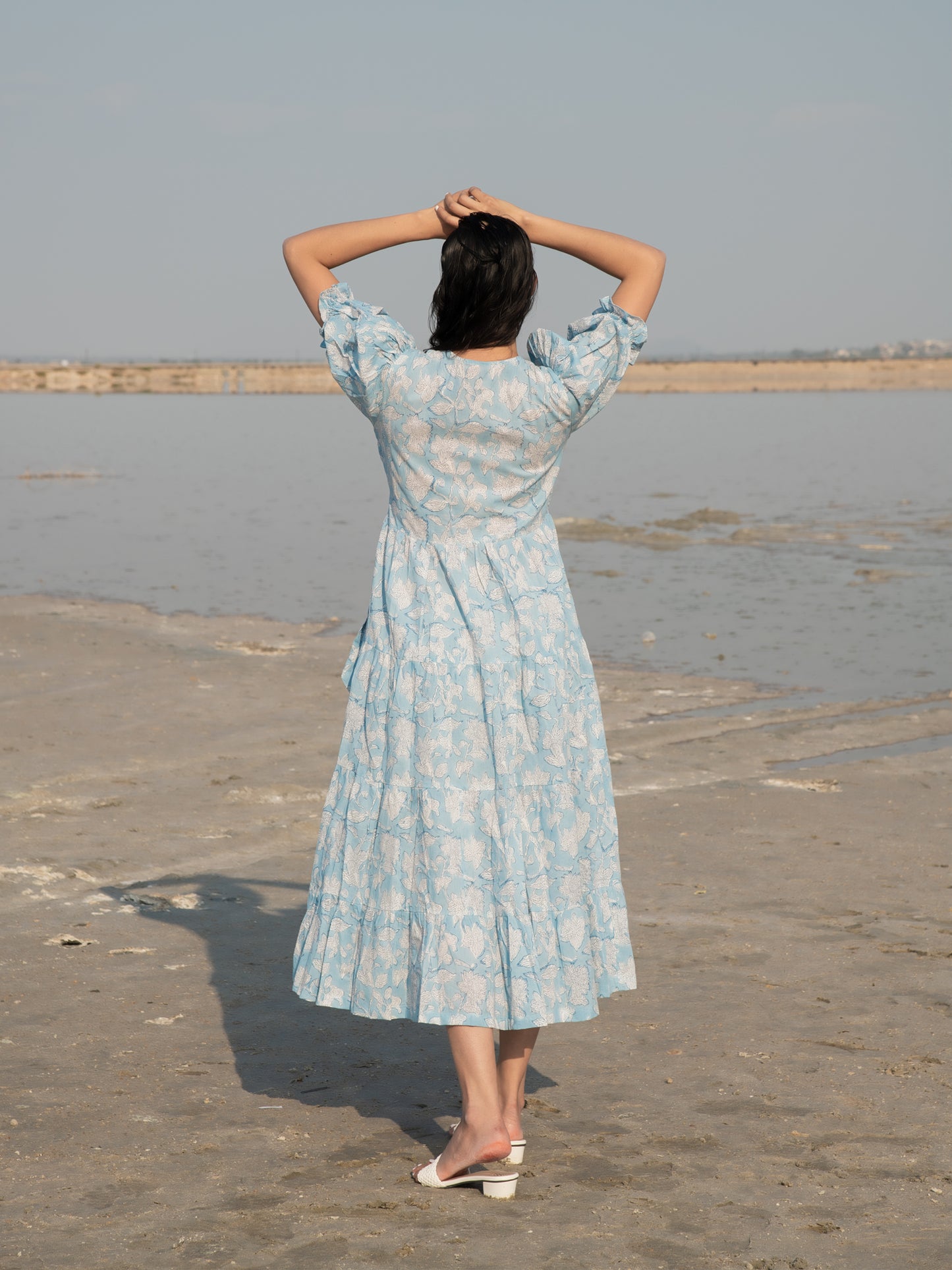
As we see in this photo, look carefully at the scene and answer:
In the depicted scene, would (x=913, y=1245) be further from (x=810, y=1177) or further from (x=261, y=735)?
(x=261, y=735)

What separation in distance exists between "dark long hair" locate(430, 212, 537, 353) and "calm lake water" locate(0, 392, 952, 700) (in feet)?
20.9

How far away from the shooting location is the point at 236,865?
17.6ft

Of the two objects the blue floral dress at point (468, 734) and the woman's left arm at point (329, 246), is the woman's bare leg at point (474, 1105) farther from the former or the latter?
the woman's left arm at point (329, 246)

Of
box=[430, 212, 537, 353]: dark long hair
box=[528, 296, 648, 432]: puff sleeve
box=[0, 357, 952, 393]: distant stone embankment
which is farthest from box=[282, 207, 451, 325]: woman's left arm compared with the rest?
box=[0, 357, 952, 393]: distant stone embankment

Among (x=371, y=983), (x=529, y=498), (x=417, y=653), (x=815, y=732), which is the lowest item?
(x=815, y=732)

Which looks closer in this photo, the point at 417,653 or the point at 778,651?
the point at 417,653

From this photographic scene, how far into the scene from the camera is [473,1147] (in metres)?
2.91

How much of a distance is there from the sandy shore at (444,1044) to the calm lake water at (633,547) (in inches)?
142

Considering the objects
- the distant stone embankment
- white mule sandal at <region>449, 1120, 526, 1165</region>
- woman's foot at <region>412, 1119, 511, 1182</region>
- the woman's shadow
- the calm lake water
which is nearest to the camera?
woman's foot at <region>412, 1119, 511, 1182</region>

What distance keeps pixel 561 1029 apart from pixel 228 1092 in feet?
3.20

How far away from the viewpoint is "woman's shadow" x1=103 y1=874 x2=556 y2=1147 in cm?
348

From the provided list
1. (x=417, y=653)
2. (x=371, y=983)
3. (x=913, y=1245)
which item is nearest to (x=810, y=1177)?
(x=913, y=1245)

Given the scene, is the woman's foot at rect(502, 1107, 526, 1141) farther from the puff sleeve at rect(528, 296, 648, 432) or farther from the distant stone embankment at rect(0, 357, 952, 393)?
the distant stone embankment at rect(0, 357, 952, 393)

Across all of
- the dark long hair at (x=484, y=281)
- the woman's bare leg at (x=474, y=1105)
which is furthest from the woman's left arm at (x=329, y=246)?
the woman's bare leg at (x=474, y=1105)
